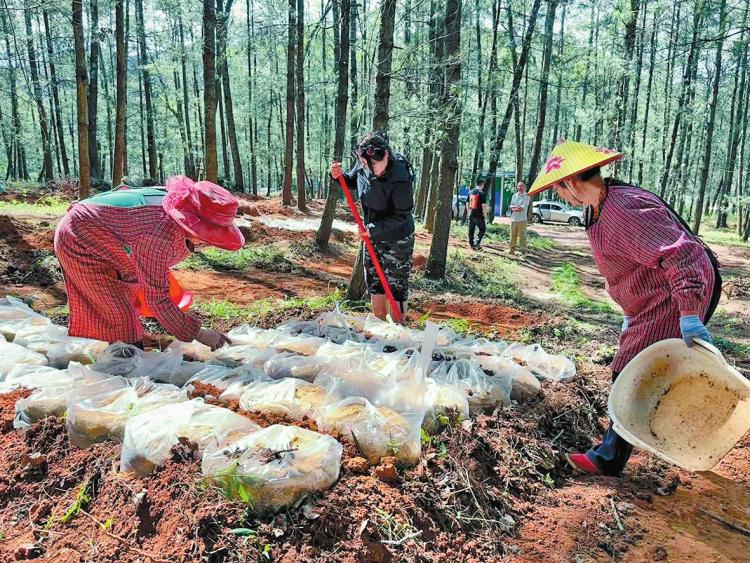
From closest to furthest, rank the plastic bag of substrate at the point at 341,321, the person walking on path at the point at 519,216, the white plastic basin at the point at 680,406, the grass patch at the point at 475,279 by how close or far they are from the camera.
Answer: the white plastic basin at the point at 680,406 → the plastic bag of substrate at the point at 341,321 → the grass patch at the point at 475,279 → the person walking on path at the point at 519,216

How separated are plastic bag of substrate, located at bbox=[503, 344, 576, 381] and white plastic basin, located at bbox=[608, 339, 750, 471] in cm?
111

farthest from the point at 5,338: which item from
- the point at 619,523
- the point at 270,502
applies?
the point at 619,523

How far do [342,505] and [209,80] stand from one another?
31.7ft

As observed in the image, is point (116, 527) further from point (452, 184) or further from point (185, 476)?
point (452, 184)

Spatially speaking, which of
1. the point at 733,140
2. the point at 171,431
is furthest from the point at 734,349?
the point at 733,140

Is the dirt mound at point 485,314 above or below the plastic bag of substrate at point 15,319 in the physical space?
below

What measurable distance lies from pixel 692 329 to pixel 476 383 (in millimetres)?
1285

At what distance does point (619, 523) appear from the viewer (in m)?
2.33

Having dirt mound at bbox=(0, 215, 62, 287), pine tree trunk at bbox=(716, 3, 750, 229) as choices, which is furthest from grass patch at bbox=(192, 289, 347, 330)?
pine tree trunk at bbox=(716, 3, 750, 229)

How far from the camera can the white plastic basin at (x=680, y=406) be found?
2260 millimetres

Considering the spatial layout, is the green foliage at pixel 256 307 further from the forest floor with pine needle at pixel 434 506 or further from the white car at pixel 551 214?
the white car at pixel 551 214

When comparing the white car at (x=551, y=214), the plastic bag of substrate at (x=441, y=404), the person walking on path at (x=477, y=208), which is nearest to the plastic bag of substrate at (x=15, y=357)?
the plastic bag of substrate at (x=441, y=404)

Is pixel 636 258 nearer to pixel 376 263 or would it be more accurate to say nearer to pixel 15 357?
pixel 376 263

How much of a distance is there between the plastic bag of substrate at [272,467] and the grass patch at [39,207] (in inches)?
388
